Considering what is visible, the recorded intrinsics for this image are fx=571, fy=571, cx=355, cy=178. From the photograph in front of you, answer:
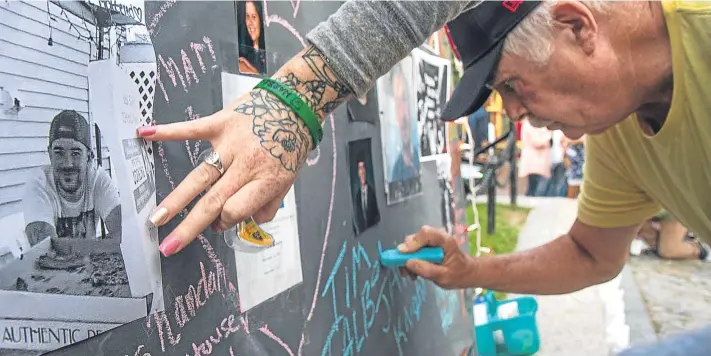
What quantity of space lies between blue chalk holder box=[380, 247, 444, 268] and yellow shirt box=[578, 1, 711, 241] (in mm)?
466

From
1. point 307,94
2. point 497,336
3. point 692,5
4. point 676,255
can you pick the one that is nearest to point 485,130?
point 676,255

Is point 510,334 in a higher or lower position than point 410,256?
lower

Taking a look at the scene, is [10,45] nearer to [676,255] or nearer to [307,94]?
[307,94]

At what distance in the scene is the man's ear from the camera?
3.27 feet

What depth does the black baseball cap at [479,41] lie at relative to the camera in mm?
1024

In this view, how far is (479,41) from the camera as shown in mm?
1075

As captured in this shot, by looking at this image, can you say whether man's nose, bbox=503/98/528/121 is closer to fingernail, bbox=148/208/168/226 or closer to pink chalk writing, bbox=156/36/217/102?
pink chalk writing, bbox=156/36/217/102

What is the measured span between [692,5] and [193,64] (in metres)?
0.86

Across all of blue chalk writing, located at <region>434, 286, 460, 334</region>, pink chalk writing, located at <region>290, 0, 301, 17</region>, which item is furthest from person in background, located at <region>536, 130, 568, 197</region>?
pink chalk writing, located at <region>290, 0, 301, 17</region>

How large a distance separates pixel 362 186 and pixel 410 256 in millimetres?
220

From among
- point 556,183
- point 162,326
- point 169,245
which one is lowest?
point 556,183

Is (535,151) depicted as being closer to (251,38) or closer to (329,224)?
(329,224)

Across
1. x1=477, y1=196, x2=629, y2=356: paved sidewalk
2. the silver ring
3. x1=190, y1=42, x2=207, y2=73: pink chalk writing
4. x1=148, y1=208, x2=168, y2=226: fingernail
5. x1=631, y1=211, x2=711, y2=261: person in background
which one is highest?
x1=190, y1=42, x2=207, y2=73: pink chalk writing

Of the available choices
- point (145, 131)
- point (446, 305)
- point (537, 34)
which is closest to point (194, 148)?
point (145, 131)
